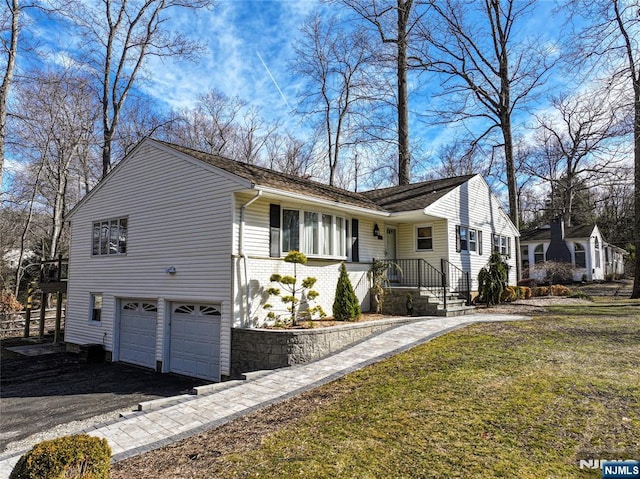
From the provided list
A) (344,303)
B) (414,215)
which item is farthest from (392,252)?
(344,303)

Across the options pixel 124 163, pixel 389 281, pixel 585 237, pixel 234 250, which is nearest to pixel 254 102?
pixel 124 163

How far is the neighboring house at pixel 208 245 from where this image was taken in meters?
9.83

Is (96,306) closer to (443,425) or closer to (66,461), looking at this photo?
(66,461)

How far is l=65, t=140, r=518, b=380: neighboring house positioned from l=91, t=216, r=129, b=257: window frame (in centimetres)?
6

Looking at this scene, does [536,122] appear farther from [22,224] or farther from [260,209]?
[22,224]

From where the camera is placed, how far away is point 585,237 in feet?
90.8

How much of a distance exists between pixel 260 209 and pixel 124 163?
247 inches

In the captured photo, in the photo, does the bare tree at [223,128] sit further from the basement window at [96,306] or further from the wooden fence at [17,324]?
the basement window at [96,306]

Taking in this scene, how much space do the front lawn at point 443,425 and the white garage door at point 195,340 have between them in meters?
4.65

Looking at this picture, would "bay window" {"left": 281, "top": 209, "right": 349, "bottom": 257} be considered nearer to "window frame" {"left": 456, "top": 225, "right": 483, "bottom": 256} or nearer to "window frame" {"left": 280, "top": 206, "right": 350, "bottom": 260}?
"window frame" {"left": 280, "top": 206, "right": 350, "bottom": 260}

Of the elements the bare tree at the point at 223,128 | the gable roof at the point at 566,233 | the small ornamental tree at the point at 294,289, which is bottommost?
the small ornamental tree at the point at 294,289

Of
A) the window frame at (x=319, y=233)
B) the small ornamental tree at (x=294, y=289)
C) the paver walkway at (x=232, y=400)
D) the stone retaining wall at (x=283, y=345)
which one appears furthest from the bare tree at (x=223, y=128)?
the paver walkway at (x=232, y=400)

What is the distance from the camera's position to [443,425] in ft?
15.1

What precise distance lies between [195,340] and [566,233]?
29.4 meters
